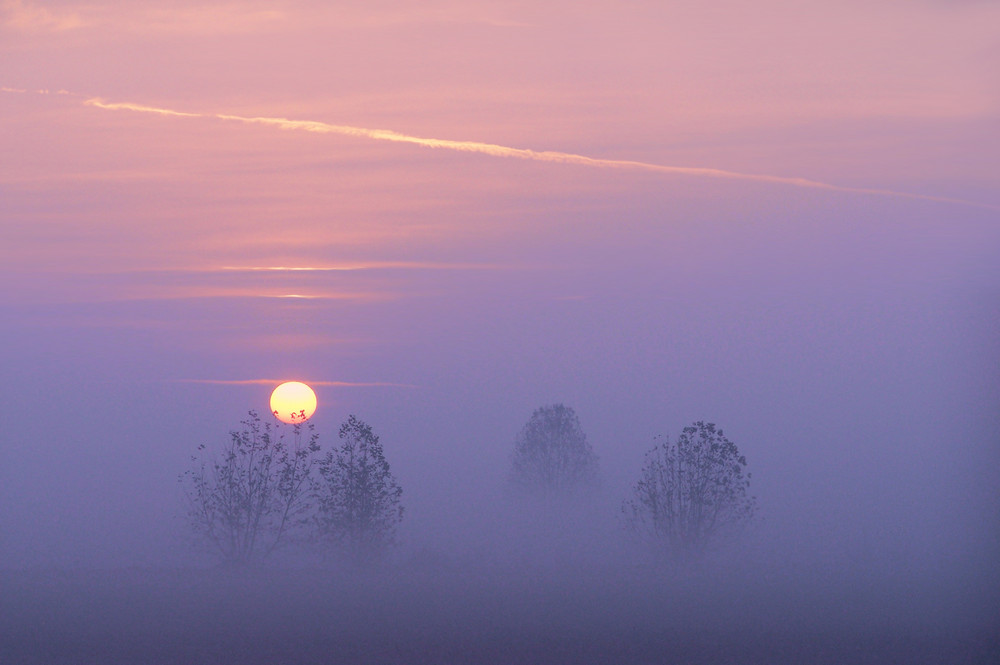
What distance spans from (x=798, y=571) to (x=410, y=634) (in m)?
24.3

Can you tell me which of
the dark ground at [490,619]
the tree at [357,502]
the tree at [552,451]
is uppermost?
the tree at [552,451]

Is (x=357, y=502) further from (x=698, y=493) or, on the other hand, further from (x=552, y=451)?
(x=552, y=451)

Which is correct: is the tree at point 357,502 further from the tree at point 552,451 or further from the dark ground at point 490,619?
the tree at point 552,451

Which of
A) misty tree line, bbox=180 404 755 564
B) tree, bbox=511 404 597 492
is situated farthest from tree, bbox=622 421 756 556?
tree, bbox=511 404 597 492

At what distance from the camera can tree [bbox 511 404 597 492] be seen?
89188 mm

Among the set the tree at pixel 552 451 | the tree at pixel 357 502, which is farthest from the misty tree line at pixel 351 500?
the tree at pixel 552 451

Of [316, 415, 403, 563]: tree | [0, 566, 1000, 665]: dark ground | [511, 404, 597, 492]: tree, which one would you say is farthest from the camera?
[511, 404, 597, 492]: tree

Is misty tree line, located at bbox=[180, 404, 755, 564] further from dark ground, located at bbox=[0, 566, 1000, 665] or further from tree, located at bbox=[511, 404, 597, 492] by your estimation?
tree, located at bbox=[511, 404, 597, 492]

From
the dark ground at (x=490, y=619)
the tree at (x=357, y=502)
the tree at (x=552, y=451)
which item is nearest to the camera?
the dark ground at (x=490, y=619)

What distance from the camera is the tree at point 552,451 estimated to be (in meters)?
89.2

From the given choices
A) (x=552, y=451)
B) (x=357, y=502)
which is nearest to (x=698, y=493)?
(x=357, y=502)

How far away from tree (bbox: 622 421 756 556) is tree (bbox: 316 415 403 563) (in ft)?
49.7

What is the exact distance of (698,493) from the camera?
5669 centimetres

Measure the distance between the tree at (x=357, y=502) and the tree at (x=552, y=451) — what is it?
39.0 m
